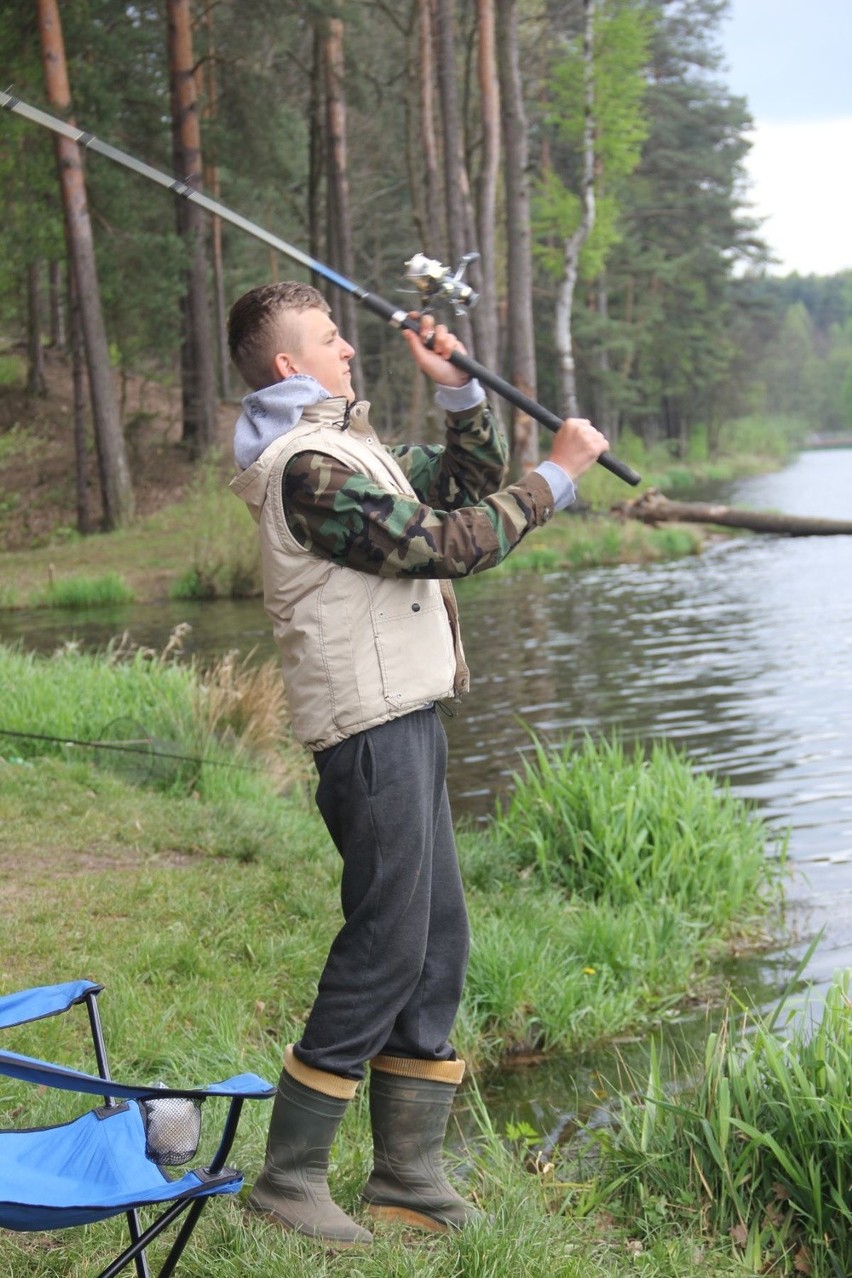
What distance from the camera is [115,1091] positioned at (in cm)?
222

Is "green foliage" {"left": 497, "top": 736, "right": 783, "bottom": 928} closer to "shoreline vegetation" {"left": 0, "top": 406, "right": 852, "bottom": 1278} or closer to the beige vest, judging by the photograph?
"shoreline vegetation" {"left": 0, "top": 406, "right": 852, "bottom": 1278}

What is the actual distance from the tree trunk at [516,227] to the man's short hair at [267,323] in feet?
65.4

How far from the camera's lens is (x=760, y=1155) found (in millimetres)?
3465

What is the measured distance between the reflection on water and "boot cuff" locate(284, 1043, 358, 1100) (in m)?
1.94

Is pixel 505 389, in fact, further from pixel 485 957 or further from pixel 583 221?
pixel 583 221

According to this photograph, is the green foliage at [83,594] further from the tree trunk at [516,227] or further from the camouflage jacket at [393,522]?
the camouflage jacket at [393,522]

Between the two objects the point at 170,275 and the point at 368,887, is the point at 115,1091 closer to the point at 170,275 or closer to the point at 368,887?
the point at 368,887

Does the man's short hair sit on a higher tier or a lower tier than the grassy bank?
higher

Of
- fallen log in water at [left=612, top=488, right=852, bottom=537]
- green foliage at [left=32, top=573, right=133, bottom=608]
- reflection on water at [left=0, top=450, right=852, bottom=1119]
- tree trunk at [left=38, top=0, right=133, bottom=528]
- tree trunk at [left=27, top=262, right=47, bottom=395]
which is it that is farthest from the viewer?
tree trunk at [left=27, top=262, right=47, bottom=395]

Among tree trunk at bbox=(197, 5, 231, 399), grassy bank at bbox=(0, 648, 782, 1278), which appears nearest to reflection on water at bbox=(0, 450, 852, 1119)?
grassy bank at bbox=(0, 648, 782, 1278)

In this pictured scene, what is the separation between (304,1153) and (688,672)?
30.9 ft

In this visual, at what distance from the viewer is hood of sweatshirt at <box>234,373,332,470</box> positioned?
297cm

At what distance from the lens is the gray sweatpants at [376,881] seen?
9.47 feet

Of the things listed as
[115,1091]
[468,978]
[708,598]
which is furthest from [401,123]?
[115,1091]
